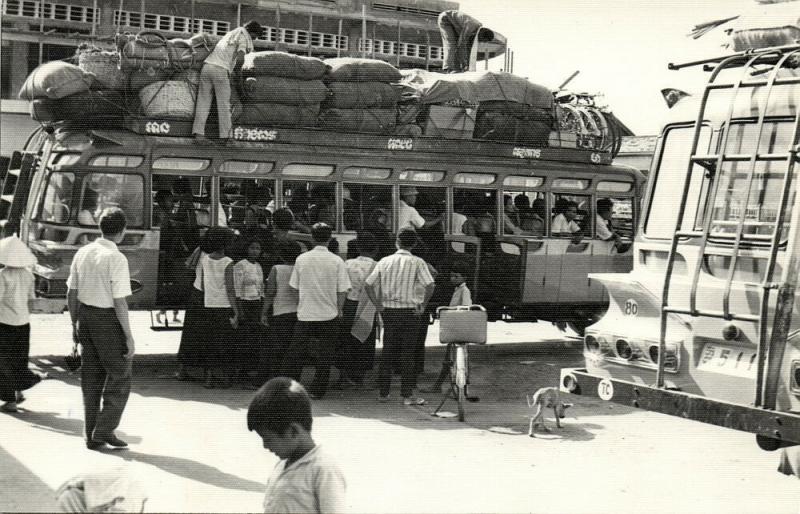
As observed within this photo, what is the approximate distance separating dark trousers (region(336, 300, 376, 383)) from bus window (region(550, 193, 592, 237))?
456cm

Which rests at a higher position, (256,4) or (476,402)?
(256,4)

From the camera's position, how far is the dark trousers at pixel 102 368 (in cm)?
753

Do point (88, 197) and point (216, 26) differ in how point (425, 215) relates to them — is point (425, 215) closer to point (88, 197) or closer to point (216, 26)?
point (88, 197)

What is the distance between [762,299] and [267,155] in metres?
7.89

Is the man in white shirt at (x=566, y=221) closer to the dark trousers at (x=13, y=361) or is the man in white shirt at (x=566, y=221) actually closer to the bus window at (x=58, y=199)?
the bus window at (x=58, y=199)

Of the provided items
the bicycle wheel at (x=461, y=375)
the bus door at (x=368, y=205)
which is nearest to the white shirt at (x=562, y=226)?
the bus door at (x=368, y=205)

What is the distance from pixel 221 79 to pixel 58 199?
2.41m

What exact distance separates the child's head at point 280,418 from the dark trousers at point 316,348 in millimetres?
6757

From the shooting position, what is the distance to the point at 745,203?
21.2 feet

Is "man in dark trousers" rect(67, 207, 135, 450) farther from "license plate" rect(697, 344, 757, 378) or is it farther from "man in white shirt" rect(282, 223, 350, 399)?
"license plate" rect(697, 344, 757, 378)

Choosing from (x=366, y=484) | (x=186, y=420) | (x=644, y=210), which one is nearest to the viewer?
(x=366, y=484)

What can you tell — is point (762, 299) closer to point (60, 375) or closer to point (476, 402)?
point (476, 402)

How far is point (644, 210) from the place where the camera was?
7.59 m

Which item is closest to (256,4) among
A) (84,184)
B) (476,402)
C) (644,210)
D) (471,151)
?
(471,151)
